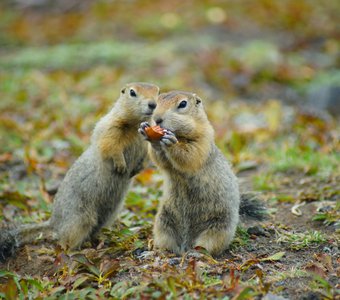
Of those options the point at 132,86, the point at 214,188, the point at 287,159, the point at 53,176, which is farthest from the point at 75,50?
the point at 214,188

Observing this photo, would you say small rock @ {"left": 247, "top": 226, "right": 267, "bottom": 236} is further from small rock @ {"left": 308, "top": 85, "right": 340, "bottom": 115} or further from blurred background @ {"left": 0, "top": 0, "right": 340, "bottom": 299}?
small rock @ {"left": 308, "top": 85, "right": 340, "bottom": 115}

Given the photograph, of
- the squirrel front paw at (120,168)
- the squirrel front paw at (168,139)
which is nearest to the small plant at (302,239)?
the squirrel front paw at (168,139)

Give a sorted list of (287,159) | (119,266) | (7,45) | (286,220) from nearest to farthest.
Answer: (119,266), (286,220), (287,159), (7,45)

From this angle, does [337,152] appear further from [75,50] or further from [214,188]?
[75,50]

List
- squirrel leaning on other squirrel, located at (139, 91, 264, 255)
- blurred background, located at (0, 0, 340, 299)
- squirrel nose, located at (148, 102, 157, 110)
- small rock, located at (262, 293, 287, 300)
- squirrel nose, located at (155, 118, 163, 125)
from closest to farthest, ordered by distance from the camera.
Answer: small rock, located at (262, 293, 287, 300), squirrel nose, located at (155, 118, 163, 125), squirrel leaning on other squirrel, located at (139, 91, 264, 255), squirrel nose, located at (148, 102, 157, 110), blurred background, located at (0, 0, 340, 299)

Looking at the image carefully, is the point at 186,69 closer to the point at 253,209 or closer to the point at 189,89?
the point at 189,89

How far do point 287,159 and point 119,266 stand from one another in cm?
369

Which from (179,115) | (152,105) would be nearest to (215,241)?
(179,115)

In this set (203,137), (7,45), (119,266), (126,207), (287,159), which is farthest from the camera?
(7,45)

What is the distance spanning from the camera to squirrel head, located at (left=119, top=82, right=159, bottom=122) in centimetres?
539

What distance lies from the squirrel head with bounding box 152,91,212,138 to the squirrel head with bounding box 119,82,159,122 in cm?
44

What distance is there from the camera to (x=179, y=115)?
4879mm

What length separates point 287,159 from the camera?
7.67 metres

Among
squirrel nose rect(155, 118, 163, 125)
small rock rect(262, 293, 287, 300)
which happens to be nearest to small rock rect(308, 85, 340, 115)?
squirrel nose rect(155, 118, 163, 125)
